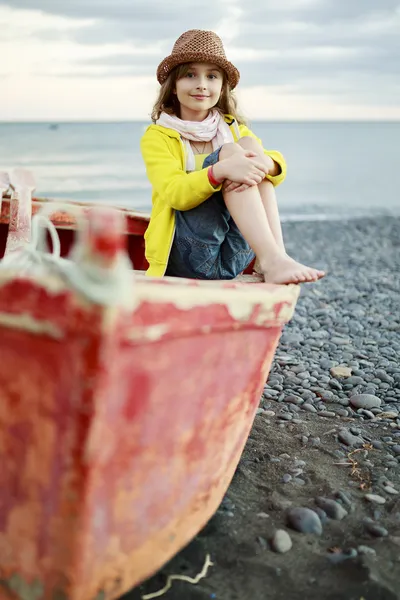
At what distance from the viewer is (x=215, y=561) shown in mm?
1962

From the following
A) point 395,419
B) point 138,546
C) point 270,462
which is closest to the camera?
point 138,546

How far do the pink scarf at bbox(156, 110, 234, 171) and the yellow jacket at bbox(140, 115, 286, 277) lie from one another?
3 cm

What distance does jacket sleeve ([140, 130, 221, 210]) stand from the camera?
2.30m

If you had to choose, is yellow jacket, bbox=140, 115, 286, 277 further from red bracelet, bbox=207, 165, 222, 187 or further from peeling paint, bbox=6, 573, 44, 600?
peeling paint, bbox=6, 573, 44, 600

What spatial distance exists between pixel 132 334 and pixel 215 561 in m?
0.94

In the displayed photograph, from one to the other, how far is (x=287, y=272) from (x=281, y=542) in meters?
0.81

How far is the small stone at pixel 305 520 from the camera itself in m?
2.12

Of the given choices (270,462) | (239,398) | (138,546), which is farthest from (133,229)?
(138,546)

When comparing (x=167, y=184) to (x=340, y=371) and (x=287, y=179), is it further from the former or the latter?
(x=287, y=179)

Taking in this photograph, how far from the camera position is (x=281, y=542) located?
204 cm

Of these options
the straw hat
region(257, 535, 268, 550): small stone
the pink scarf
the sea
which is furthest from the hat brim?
the sea

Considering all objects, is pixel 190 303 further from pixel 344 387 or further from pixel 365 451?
pixel 344 387

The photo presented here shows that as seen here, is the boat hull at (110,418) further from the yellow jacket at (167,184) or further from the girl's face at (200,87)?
the girl's face at (200,87)

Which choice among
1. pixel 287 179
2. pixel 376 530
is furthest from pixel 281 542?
pixel 287 179
